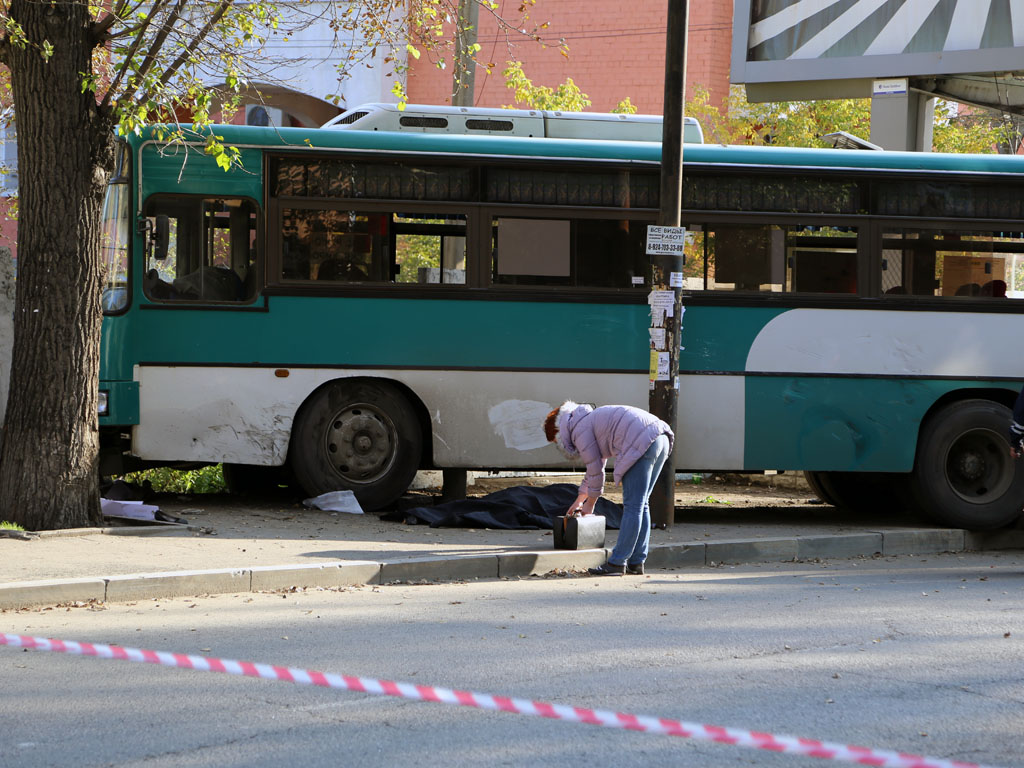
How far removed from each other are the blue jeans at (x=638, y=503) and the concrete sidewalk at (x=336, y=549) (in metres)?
0.52

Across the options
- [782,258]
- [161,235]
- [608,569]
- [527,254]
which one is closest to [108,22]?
[161,235]

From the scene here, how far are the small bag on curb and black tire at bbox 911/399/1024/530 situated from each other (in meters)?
3.87

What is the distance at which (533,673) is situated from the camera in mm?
6062

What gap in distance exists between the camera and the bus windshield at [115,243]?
11.3 metres

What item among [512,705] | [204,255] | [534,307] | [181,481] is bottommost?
[181,481]

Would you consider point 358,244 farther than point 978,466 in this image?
No

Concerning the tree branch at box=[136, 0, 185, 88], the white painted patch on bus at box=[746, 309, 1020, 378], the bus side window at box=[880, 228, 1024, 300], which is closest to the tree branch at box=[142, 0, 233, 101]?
the tree branch at box=[136, 0, 185, 88]

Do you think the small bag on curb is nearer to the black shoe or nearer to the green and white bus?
the black shoe

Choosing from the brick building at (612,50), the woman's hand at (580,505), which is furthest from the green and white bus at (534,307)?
the brick building at (612,50)

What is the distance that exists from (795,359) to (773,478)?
4460mm

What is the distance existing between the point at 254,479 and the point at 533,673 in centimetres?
728

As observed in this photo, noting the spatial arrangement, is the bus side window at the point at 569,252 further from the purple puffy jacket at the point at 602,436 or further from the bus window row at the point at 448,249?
the purple puffy jacket at the point at 602,436

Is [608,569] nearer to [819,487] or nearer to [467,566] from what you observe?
[467,566]

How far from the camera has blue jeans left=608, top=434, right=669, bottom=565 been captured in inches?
362
